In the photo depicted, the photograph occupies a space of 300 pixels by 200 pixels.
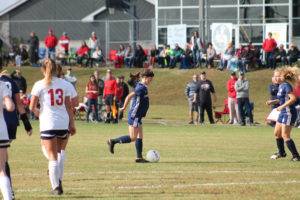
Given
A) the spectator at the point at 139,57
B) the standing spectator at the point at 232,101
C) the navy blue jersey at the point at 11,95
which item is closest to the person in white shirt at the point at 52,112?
the navy blue jersey at the point at 11,95

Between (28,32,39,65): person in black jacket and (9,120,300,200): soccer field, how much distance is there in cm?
1968

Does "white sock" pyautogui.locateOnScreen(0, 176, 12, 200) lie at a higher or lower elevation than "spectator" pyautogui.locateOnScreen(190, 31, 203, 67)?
lower

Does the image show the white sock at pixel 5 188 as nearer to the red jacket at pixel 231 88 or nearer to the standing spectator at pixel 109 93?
the standing spectator at pixel 109 93

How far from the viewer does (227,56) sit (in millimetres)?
32719

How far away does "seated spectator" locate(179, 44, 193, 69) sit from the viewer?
32.8 meters

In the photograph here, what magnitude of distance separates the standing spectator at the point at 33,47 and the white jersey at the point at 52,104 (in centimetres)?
2811

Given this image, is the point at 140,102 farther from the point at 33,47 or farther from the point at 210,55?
the point at 33,47

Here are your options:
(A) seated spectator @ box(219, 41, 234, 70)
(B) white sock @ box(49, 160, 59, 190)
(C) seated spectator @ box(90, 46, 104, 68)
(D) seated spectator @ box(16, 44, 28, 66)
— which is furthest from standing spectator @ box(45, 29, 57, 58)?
(B) white sock @ box(49, 160, 59, 190)

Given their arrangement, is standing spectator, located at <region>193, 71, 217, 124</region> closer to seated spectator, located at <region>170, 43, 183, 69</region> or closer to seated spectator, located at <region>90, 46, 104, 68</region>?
seated spectator, located at <region>170, 43, 183, 69</region>

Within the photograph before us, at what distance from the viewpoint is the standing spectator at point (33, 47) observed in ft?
116

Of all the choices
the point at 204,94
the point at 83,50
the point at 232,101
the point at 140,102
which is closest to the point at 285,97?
the point at 140,102

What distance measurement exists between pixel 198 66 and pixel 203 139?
57.8ft

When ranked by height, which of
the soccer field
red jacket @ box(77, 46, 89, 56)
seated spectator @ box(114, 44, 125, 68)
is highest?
red jacket @ box(77, 46, 89, 56)

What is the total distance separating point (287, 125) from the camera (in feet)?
36.9
